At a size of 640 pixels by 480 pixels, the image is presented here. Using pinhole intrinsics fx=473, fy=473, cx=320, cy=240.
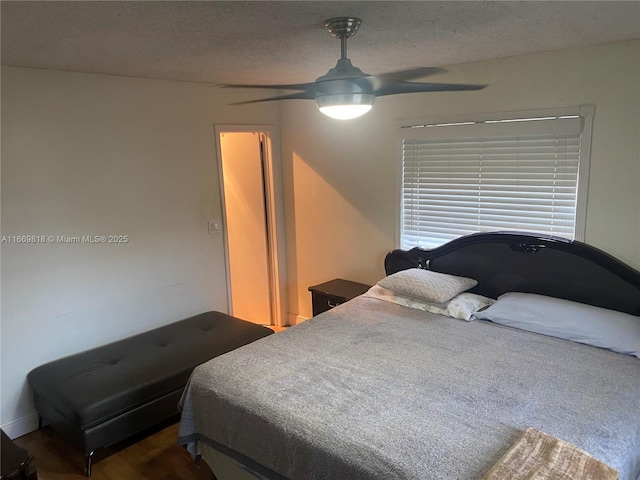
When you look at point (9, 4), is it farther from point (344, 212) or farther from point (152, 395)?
point (344, 212)

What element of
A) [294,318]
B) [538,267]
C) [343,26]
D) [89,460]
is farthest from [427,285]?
[89,460]

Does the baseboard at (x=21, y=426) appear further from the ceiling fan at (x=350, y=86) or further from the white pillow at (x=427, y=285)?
the ceiling fan at (x=350, y=86)

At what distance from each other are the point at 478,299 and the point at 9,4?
286 cm

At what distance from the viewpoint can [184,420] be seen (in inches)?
97.0

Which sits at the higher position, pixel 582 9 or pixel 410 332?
pixel 582 9

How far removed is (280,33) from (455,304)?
1.92 metres

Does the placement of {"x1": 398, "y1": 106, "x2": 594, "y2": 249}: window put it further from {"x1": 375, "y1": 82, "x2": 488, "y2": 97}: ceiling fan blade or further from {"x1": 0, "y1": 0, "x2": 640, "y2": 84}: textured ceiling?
{"x1": 375, "y1": 82, "x2": 488, "y2": 97}: ceiling fan blade

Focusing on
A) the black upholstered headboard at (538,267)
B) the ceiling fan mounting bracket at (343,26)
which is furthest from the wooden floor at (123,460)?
the ceiling fan mounting bracket at (343,26)

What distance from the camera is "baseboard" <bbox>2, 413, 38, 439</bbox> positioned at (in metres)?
3.08

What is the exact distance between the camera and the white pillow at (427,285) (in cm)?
309

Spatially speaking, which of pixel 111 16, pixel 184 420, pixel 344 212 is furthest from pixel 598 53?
pixel 184 420

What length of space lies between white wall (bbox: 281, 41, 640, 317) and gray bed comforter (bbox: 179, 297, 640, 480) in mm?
936

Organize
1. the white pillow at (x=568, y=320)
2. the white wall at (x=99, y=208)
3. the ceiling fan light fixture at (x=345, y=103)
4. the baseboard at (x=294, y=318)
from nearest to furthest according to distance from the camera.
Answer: the ceiling fan light fixture at (x=345, y=103) → the white pillow at (x=568, y=320) → the white wall at (x=99, y=208) → the baseboard at (x=294, y=318)

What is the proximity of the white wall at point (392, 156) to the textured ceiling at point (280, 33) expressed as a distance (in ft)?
0.58
